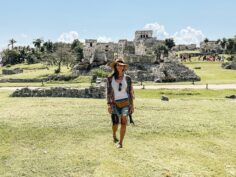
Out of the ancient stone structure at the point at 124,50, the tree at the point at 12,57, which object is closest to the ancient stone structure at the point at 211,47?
the ancient stone structure at the point at 124,50

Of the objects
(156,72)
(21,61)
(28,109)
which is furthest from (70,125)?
(21,61)

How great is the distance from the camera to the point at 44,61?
128 meters

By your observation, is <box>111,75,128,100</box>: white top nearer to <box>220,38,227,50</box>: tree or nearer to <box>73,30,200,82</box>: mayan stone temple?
<box>73,30,200,82</box>: mayan stone temple

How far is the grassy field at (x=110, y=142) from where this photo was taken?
1459 cm

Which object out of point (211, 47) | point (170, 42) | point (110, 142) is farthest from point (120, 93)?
point (211, 47)

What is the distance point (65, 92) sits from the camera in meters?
32.6

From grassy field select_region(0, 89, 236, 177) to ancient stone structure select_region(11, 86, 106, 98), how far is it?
674 cm

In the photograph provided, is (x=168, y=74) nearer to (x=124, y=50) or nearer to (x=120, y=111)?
(x=124, y=50)

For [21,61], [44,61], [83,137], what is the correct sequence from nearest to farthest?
[83,137] < [44,61] < [21,61]

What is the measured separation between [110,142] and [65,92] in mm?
16112

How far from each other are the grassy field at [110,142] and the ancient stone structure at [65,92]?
22.1 feet

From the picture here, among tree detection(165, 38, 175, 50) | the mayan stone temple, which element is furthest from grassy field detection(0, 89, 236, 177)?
tree detection(165, 38, 175, 50)

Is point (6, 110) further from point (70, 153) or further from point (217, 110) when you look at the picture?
point (217, 110)

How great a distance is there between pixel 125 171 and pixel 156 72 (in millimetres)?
51400
